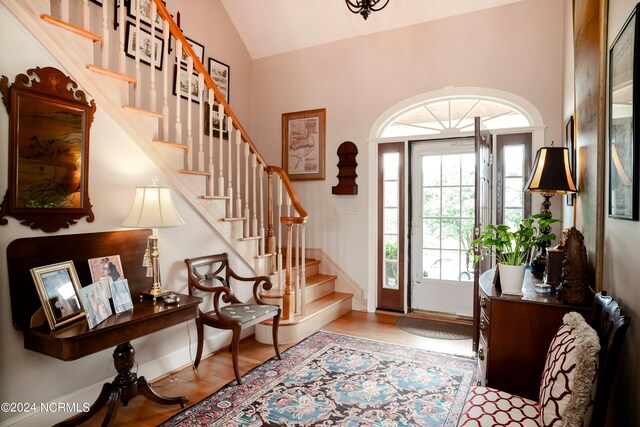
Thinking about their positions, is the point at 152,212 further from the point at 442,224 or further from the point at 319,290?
the point at 442,224

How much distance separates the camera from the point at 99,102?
7.78ft

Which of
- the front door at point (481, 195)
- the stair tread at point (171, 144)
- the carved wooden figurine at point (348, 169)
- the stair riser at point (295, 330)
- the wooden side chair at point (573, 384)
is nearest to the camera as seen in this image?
the wooden side chair at point (573, 384)

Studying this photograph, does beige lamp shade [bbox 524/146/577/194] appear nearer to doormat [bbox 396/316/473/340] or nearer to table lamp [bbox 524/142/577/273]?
table lamp [bbox 524/142/577/273]

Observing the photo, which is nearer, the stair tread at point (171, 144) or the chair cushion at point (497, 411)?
the chair cushion at point (497, 411)

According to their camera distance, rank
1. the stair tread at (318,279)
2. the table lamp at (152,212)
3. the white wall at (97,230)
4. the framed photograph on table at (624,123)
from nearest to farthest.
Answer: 1. the framed photograph on table at (624,123)
2. the white wall at (97,230)
3. the table lamp at (152,212)
4. the stair tread at (318,279)

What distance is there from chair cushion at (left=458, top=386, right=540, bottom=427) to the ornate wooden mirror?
2.38m

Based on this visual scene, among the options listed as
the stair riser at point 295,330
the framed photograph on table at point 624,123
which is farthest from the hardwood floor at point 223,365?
the framed photograph on table at point 624,123

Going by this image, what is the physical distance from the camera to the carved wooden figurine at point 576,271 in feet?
5.94

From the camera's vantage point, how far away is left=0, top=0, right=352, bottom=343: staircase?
2225 mm

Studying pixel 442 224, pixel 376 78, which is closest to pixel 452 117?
pixel 376 78

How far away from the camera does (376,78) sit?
14.7 feet

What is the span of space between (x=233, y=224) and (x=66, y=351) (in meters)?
1.79

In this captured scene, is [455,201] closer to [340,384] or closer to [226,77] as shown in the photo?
[340,384]

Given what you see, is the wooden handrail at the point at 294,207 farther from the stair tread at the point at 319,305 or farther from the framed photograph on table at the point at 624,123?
the framed photograph on table at the point at 624,123
